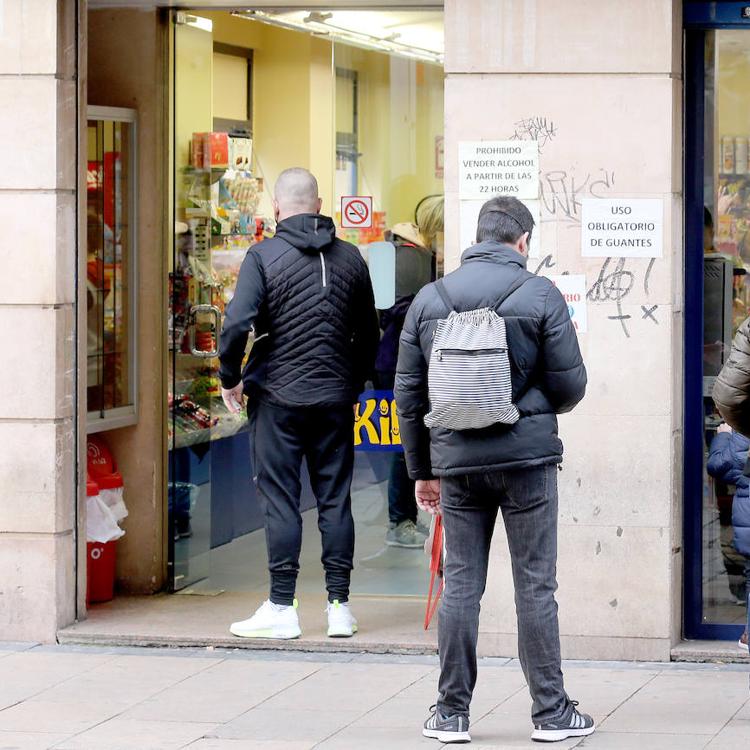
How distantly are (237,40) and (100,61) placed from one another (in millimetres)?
873

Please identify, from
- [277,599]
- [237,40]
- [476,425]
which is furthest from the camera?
[237,40]

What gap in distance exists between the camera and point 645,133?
22.4 ft

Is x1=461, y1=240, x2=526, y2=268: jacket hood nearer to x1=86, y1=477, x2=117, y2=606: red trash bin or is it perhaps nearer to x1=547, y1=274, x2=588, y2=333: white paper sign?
x1=547, y1=274, x2=588, y2=333: white paper sign

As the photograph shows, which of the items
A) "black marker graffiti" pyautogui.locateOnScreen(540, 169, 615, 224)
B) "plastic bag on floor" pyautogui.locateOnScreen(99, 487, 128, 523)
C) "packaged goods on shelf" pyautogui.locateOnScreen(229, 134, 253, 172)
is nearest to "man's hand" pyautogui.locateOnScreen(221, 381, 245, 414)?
"plastic bag on floor" pyautogui.locateOnScreen(99, 487, 128, 523)

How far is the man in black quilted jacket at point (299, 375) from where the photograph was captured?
7223 mm

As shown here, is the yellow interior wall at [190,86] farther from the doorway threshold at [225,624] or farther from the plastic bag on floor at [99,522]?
the doorway threshold at [225,624]

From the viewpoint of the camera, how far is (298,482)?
742 cm

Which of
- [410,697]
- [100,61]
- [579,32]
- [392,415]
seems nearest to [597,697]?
[410,697]

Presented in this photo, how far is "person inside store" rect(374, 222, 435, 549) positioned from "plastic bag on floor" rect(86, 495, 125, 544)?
1.38 m

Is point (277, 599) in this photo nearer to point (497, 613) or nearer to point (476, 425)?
point (497, 613)

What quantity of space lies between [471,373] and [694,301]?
206cm

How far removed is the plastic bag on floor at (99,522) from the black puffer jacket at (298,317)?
1.15 metres

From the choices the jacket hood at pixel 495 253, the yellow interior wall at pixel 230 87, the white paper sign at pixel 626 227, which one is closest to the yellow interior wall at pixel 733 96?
the white paper sign at pixel 626 227

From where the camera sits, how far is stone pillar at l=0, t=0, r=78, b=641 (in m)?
7.30
